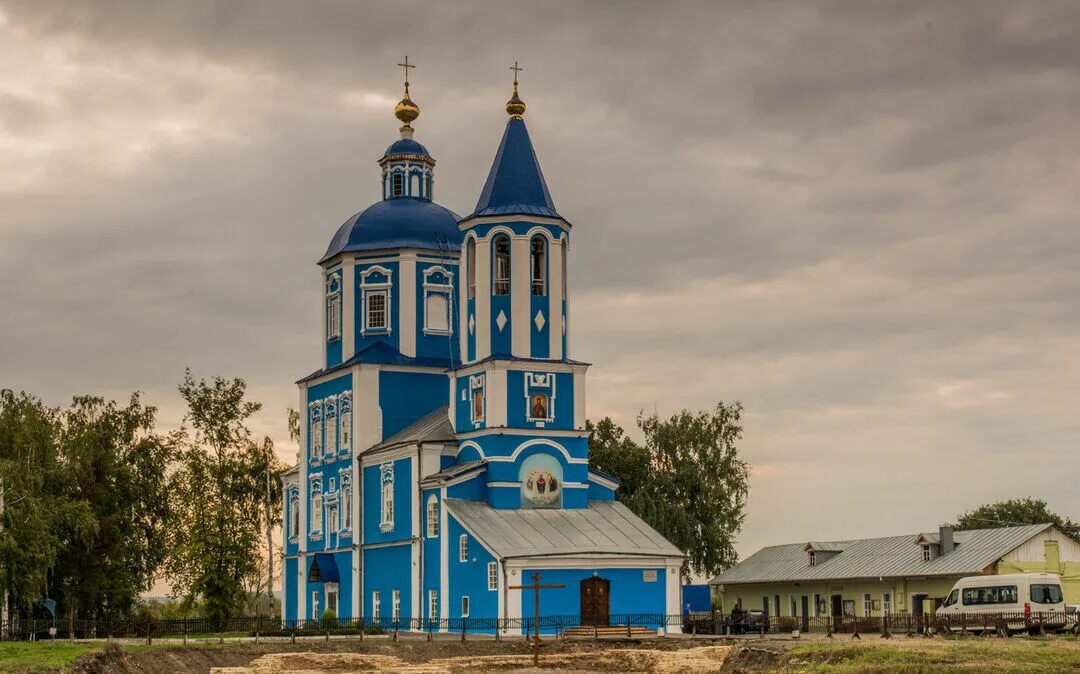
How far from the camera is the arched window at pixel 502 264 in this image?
183ft

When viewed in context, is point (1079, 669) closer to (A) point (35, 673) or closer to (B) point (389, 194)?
(A) point (35, 673)

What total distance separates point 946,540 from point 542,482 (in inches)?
564

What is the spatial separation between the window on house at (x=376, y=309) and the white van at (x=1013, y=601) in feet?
84.7

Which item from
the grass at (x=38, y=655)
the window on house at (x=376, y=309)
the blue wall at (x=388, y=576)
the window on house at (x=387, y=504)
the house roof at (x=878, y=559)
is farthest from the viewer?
the window on house at (x=376, y=309)

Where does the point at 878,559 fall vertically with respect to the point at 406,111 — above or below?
below

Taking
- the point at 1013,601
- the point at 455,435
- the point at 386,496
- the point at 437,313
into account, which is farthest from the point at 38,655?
the point at 437,313

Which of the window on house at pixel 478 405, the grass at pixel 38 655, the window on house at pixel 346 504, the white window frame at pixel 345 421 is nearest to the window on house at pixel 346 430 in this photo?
the white window frame at pixel 345 421

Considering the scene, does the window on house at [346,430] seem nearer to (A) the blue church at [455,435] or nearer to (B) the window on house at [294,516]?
(A) the blue church at [455,435]

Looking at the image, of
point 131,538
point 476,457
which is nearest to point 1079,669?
point 476,457

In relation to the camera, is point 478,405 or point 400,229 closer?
point 478,405

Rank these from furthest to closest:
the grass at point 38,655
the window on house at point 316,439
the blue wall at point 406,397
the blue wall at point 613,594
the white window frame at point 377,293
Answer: the window on house at point 316,439, the white window frame at point 377,293, the blue wall at point 406,397, the blue wall at point 613,594, the grass at point 38,655

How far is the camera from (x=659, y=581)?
173 feet

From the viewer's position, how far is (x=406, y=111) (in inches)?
2675

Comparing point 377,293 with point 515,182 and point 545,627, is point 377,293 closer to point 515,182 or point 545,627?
point 515,182
